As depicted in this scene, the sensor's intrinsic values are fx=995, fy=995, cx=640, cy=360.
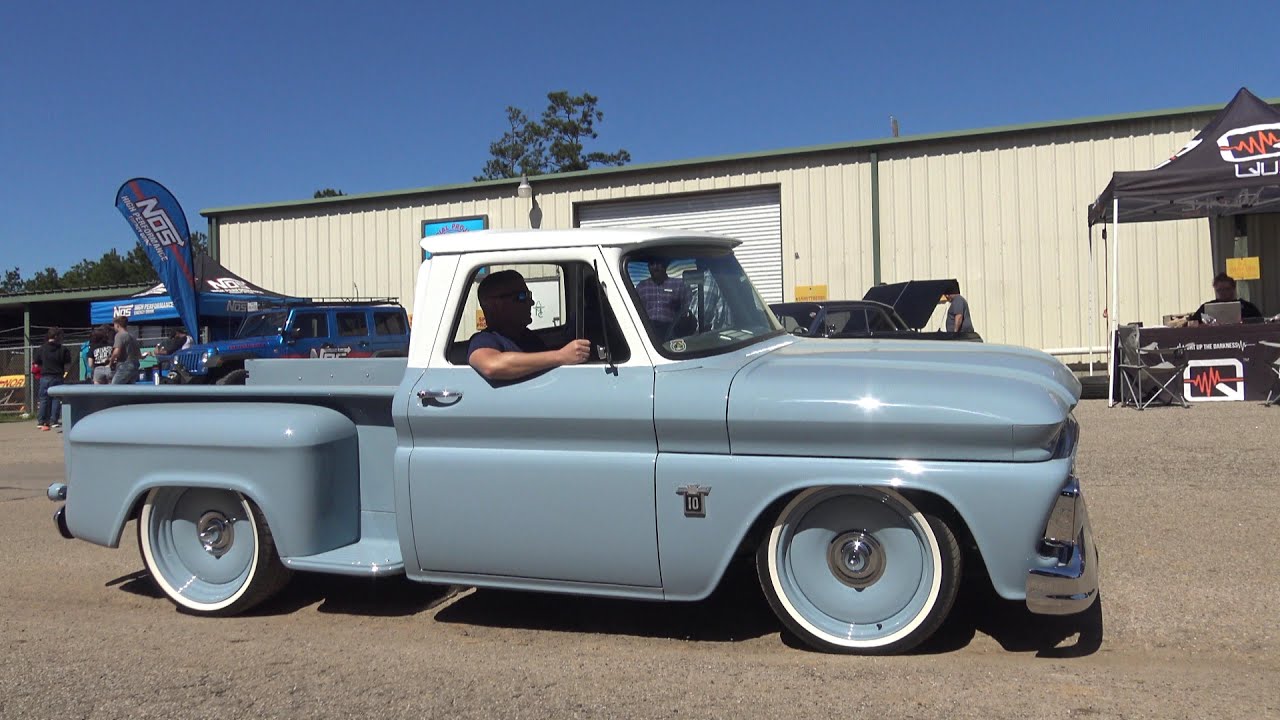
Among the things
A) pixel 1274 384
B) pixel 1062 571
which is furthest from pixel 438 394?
pixel 1274 384

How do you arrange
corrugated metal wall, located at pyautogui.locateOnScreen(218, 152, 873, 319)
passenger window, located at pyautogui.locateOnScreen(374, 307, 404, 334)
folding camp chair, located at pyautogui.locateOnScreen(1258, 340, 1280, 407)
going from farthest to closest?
corrugated metal wall, located at pyautogui.locateOnScreen(218, 152, 873, 319) < passenger window, located at pyautogui.locateOnScreen(374, 307, 404, 334) < folding camp chair, located at pyautogui.locateOnScreen(1258, 340, 1280, 407)

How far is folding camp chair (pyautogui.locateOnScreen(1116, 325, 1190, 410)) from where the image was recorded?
12.2m

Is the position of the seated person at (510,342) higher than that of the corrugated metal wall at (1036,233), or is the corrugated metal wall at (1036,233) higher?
the corrugated metal wall at (1036,233)

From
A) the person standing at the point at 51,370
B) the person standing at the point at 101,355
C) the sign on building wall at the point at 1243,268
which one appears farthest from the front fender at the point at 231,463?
the sign on building wall at the point at 1243,268

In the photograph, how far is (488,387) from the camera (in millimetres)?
4203

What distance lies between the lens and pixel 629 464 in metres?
3.98

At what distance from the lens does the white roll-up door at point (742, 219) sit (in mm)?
20562

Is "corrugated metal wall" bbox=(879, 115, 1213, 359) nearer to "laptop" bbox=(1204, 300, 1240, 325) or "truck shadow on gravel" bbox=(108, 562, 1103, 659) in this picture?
"laptop" bbox=(1204, 300, 1240, 325)

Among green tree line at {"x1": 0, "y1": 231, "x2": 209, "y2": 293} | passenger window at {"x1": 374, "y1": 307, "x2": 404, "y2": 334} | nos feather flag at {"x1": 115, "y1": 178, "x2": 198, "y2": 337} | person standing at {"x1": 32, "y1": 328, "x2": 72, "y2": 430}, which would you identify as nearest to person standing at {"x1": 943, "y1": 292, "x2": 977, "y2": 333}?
passenger window at {"x1": 374, "y1": 307, "x2": 404, "y2": 334}

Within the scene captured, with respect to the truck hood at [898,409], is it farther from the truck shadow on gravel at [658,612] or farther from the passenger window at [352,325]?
the passenger window at [352,325]

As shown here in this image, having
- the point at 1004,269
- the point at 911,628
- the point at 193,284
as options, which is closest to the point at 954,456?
the point at 911,628

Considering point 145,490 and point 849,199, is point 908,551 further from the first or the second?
point 849,199

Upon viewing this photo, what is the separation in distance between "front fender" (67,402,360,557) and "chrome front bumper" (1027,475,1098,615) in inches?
116

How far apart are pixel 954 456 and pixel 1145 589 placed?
5.83 feet
